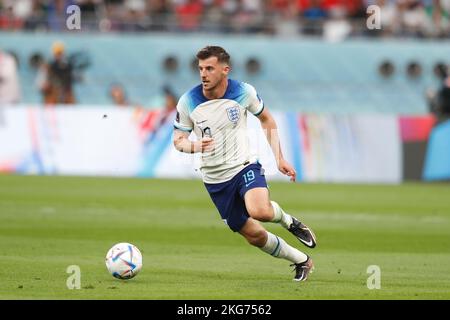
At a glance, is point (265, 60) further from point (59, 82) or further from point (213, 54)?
point (213, 54)

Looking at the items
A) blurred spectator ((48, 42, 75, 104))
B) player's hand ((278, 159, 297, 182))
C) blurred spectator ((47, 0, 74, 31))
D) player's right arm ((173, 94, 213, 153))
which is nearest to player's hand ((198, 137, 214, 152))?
player's right arm ((173, 94, 213, 153))

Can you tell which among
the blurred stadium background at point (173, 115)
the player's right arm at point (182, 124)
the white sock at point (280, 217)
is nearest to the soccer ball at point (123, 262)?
the blurred stadium background at point (173, 115)

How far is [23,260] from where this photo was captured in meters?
13.4

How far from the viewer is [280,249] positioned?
40.3ft

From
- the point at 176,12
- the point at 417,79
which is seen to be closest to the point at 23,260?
the point at 176,12

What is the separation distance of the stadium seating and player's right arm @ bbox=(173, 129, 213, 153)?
2385 centimetres

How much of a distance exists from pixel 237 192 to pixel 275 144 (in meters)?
0.66

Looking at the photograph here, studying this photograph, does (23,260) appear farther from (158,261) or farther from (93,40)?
(93,40)

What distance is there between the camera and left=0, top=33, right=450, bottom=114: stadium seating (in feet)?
122

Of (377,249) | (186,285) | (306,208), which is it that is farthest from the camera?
(306,208)

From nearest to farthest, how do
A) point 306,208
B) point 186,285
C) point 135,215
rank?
point 186,285 < point 135,215 < point 306,208
